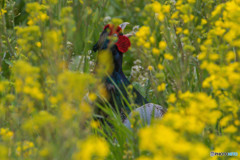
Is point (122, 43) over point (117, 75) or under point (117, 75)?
over

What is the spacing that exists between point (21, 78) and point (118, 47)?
1.27m

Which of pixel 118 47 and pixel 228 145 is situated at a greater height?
pixel 118 47

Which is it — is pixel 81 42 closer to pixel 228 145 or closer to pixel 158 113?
pixel 158 113

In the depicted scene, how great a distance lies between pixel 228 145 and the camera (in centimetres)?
149

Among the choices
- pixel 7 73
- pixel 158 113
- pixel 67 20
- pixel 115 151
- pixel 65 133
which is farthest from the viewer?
pixel 7 73

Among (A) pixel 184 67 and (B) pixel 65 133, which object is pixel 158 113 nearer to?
(A) pixel 184 67

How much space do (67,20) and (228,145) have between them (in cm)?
83

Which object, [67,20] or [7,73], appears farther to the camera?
[7,73]

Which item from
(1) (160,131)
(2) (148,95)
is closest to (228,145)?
(1) (160,131)

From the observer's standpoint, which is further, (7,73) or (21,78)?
(7,73)

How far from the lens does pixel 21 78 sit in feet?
5.35

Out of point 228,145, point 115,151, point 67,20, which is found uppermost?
point 67,20

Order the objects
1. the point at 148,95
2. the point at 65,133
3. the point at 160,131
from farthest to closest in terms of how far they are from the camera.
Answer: the point at 148,95
the point at 65,133
the point at 160,131

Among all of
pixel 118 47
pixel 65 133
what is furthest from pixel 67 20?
pixel 118 47
